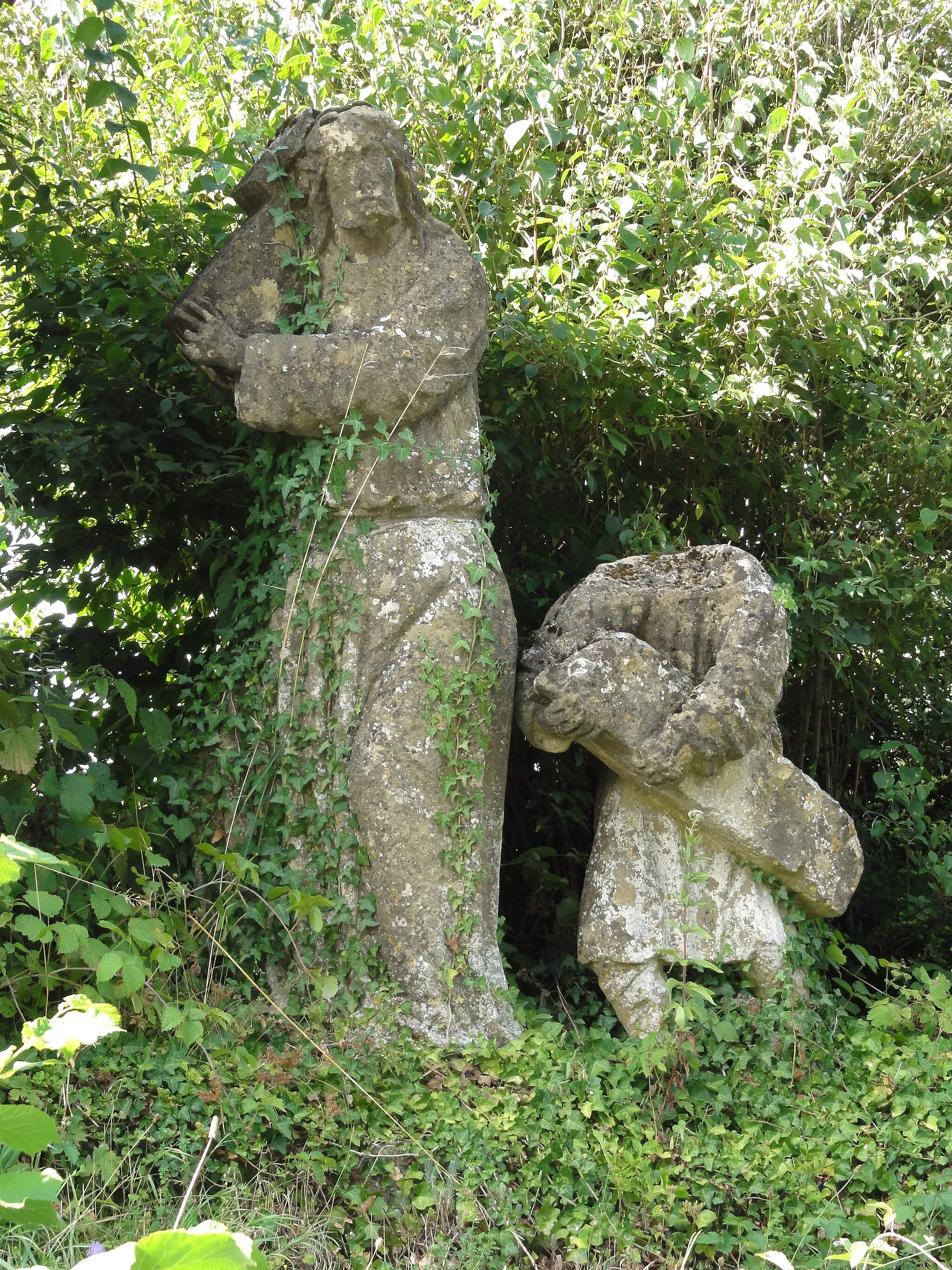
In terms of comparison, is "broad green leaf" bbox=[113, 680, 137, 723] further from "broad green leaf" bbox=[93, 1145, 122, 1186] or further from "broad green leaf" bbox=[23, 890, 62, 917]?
"broad green leaf" bbox=[93, 1145, 122, 1186]

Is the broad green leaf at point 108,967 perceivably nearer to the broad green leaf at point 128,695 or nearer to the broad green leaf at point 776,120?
the broad green leaf at point 128,695

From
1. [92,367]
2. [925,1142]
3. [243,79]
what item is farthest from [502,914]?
[243,79]

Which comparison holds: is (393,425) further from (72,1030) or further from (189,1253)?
(189,1253)

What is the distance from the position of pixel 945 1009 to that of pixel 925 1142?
64 centimetres

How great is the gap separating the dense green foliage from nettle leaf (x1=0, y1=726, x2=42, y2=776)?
0.01 metres

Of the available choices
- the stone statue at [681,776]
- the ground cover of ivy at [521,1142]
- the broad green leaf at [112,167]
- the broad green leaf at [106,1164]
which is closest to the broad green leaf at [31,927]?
the ground cover of ivy at [521,1142]

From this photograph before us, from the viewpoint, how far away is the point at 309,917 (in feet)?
12.2

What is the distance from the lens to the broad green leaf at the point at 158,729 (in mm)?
4164

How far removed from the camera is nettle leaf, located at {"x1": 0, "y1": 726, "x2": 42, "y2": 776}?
148 inches

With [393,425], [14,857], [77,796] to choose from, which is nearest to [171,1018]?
[77,796]

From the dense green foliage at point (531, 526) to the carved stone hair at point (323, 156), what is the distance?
0.37 metres

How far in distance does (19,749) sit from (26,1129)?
8.01 feet

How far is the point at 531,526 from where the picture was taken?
18.7ft

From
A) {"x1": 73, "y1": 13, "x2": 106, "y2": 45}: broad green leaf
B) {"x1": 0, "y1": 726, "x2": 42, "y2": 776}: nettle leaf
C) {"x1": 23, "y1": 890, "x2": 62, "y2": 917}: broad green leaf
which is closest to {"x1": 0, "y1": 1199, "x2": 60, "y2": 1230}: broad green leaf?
{"x1": 23, "y1": 890, "x2": 62, "y2": 917}: broad green leaf
